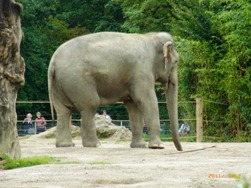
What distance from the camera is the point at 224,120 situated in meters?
23.5

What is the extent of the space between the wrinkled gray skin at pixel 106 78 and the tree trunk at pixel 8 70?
4245 mm

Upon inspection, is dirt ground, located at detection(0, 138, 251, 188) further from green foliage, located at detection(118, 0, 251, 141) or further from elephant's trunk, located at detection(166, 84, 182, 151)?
green foliage, located at detection(118, 0, 251, 141)

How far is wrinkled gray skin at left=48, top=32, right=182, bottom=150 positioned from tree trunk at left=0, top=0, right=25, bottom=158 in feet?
13.9

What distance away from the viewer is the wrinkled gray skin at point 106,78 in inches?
639

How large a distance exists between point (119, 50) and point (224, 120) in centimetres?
761

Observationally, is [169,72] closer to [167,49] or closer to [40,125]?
[167,49]

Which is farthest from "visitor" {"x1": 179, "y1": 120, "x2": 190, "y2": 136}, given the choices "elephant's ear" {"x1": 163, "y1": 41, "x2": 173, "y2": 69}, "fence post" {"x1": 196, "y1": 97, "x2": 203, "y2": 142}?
"elephant's ear" {"x1": 163, "y1": 41, "x2": 173, "y2": 69}

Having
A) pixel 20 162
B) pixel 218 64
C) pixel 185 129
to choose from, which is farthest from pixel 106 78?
pixel 185 129

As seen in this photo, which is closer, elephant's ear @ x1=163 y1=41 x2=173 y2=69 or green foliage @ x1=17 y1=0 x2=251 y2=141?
elephant's ear @ x1=163 y1=41 x2=173 y2=69

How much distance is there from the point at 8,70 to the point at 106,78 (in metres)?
4.65

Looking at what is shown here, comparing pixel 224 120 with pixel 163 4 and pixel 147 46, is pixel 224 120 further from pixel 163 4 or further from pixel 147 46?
pixel 163 4

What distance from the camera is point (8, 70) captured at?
11812 millimetres

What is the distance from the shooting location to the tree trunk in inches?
461

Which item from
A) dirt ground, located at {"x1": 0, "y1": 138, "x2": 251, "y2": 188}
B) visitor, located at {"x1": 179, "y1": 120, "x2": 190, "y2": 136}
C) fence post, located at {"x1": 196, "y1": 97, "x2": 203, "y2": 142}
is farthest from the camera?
visitor, located at {"x1": 179, "y1": 120, "x2": 190, "y2": 136}
